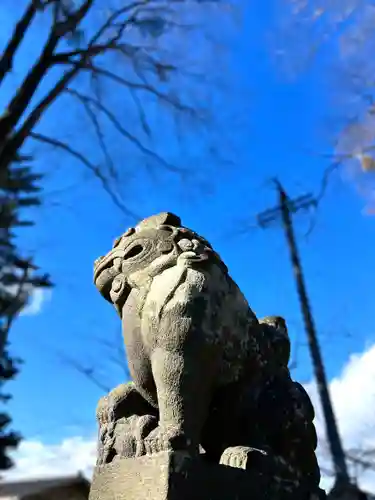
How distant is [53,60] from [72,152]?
1.17 m

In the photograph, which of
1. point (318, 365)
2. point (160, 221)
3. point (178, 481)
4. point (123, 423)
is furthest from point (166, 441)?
point (318, 365)

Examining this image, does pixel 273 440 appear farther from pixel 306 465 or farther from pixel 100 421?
pixel 100 421

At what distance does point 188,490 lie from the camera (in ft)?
4.76

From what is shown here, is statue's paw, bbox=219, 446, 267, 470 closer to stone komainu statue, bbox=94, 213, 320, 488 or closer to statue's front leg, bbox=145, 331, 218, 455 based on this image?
stone komainu statue, bbox=94, 213, 320, 488

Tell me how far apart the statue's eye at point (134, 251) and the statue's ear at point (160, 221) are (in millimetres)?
126

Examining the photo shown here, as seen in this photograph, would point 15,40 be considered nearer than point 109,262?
No

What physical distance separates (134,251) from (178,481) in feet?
2.82

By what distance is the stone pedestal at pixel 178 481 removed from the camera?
1.44 meters

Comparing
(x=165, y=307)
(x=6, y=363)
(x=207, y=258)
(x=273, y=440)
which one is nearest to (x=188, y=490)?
(x=273, y=440)

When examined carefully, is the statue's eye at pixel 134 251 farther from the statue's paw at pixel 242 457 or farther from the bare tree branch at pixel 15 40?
the bare tree branch at pixel 15 40

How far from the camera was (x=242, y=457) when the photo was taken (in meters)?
1.60

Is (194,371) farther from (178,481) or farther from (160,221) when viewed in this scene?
(160,221)

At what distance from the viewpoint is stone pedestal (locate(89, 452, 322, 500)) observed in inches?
56.7

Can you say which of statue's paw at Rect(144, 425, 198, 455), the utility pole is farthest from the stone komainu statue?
the utility pole
